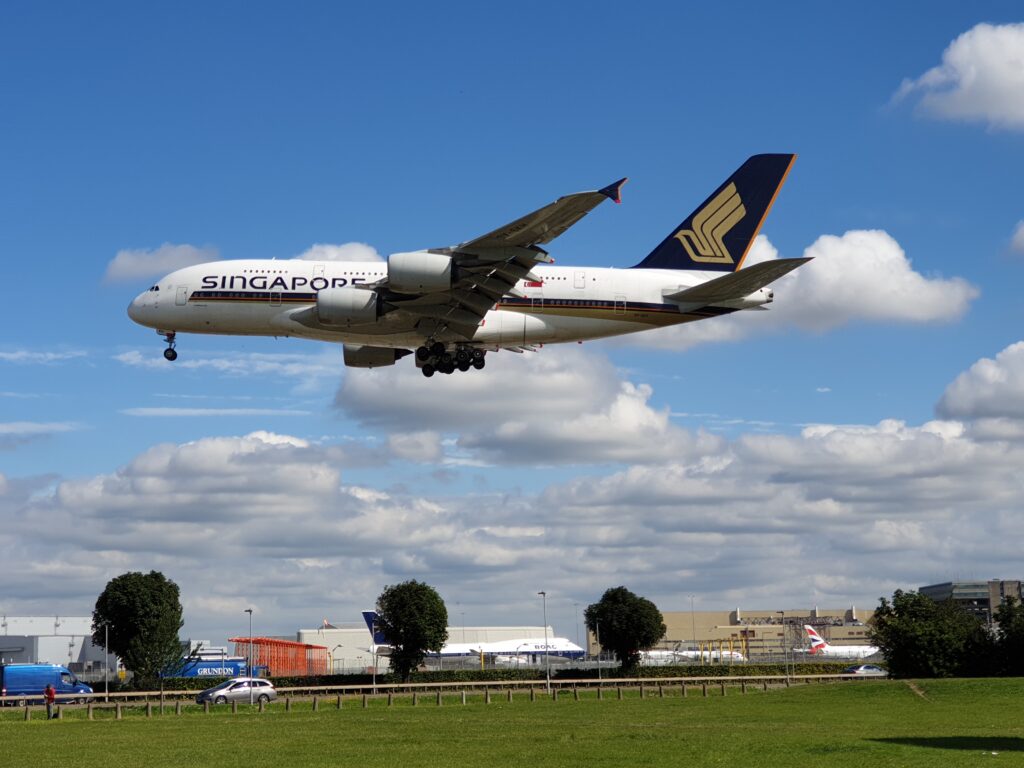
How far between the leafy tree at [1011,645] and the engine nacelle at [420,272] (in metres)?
50.1

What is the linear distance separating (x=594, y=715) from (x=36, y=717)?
30.1 meters

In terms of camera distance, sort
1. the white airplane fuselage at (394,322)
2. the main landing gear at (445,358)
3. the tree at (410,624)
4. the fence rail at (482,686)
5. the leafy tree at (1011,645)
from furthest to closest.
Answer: the tree at (410,624) → the leafy tree at (1011,645) → the fence rail at (482,686) → the main landing gear at (445,358) → the white airplane fuselage at (394,322)

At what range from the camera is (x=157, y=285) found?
61031mm

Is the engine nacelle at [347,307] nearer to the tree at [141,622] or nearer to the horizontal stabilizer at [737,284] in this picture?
the horizontal stabilizer at [737,284]

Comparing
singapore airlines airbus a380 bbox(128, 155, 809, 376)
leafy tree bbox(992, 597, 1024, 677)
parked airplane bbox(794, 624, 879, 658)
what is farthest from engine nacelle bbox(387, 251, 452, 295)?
parked airplane bbox(794, 624, 879, 658)

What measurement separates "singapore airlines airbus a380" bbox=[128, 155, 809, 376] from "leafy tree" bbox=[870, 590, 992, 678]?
114ft

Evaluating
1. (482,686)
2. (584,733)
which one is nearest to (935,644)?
(482,686)

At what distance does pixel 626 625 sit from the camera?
118 m

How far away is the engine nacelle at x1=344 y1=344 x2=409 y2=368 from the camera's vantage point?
6538cm

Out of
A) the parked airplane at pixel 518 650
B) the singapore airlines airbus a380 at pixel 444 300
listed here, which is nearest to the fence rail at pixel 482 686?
the singapore airlines airbus a380 at pixel 444 300

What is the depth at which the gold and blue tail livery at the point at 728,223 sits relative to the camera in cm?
6575

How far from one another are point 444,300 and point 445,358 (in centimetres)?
562

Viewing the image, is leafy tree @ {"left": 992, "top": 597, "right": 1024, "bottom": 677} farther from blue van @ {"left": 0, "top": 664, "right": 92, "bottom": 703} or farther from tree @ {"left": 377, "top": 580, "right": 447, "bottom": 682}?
blue van @ {"left": 0, "top": 664, "right": 92, "bottom": 703}

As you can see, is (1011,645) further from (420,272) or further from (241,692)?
(420,272)
